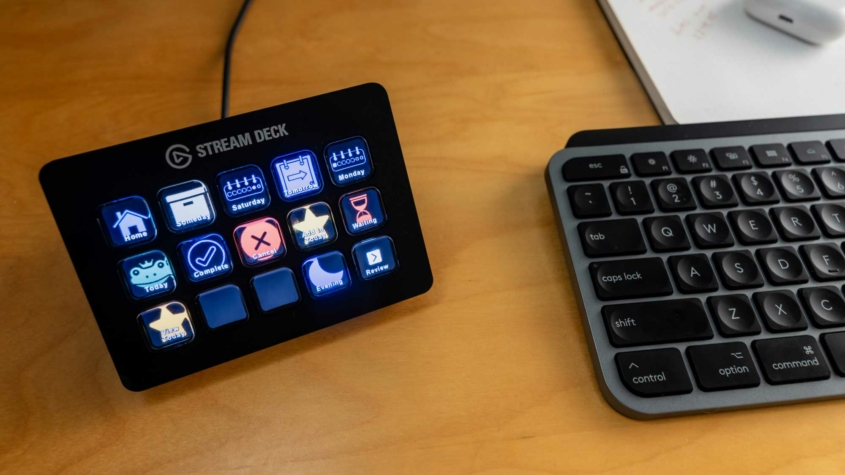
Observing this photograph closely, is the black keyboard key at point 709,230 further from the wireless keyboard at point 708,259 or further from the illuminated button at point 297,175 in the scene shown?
the illuminated button at point 297,175

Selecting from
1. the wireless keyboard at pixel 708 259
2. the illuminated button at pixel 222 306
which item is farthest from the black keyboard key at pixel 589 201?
the illuminated button at pixel 222 306

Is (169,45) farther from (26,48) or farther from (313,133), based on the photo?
(313,133)

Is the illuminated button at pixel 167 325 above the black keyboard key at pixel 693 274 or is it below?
above

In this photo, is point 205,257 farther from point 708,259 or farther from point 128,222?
point 708,259

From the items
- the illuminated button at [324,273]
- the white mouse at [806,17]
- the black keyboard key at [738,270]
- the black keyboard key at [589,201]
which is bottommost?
the black keyboard key at [738,270]

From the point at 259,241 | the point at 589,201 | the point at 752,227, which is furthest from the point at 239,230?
the point at 752,227

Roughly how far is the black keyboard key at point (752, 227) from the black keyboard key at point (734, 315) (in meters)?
0.04

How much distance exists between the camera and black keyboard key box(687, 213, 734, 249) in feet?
1.23

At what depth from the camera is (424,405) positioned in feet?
1.10

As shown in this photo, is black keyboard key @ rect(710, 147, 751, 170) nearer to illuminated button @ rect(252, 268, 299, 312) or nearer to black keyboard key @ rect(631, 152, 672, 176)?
black keyboard key @ rect(631, 152, 672, 176)

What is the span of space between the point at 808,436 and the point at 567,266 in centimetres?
17

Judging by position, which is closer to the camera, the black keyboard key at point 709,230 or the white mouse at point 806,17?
the black keyboard key at point 709,230

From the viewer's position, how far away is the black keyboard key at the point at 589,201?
0.38 metres

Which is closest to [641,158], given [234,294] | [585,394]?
[585,394]
